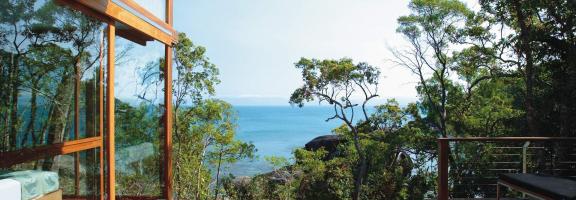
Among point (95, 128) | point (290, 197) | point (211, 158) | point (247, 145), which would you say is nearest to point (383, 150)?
point (290, 197)

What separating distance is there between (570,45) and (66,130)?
8.69m

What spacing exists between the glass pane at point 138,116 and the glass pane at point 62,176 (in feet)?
1.33

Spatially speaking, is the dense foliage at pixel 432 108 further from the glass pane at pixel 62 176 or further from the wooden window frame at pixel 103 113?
the glass pane at pixel 62 176

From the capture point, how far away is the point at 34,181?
7.71ft

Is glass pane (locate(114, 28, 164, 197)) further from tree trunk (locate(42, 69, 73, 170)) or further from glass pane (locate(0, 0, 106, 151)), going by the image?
tree trunk (locate(42, 69, 73, 170))

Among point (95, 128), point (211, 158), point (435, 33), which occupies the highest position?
point (435, 33)

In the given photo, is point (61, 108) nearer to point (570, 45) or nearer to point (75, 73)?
point (75, 73)

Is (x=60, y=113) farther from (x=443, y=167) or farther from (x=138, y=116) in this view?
(x=443, y=167)

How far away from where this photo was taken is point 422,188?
12.5 meters

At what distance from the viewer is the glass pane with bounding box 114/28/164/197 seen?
11.3ft

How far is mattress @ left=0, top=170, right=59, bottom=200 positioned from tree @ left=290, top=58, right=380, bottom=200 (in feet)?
35.1

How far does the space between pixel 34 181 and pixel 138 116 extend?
157 cm

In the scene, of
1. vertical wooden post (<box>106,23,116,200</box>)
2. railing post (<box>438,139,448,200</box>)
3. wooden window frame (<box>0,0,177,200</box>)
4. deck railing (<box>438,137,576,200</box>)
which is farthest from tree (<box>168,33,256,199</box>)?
vertical wooden post (<box>106,23,116,200</box>)

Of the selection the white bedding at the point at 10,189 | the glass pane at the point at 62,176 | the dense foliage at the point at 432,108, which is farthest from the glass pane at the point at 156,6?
the dense foliage at the point at 432,108
